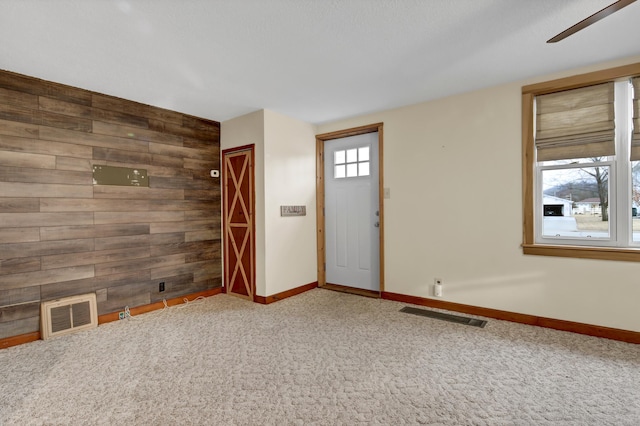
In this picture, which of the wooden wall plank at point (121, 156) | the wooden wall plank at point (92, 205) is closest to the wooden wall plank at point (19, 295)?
the wooden wall plank at point (92, 205)

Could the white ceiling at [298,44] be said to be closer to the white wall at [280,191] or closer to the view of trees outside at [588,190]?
the white wall at [280,191]

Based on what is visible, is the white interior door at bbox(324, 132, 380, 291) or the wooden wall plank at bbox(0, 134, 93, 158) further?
the white interior door at bbox(324, 132, 380, 291)

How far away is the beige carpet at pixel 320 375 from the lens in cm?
186

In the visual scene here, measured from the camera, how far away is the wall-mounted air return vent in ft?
9.66

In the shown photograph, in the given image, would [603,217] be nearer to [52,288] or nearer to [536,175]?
[536,175]

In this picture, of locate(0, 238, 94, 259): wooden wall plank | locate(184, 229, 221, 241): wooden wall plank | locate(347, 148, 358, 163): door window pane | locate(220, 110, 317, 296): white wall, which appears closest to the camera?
locate(0, 238, 94, 259): wooden wall plank

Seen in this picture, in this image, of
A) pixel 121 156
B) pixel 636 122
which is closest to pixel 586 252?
pixel 636 122

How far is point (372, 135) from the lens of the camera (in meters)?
4.36

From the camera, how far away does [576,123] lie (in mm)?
2967

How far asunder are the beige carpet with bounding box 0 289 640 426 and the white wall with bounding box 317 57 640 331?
0.35 m

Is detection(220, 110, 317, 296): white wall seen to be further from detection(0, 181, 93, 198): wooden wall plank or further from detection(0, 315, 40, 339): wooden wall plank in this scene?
detection(0, 315, 40, 339): wooden wall plank

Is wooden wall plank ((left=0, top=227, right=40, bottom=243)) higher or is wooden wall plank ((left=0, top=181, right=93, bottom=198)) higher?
wooden wall plank ((left=0, top=181, right=93, bottom=198))

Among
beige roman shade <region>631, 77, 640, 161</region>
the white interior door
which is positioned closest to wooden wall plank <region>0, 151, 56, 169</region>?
the white interior door

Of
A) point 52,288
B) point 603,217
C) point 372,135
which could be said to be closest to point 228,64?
point 372,135
